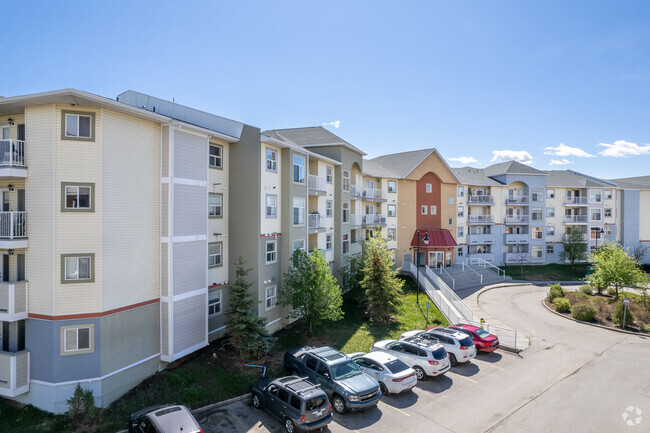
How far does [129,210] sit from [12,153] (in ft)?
15.3

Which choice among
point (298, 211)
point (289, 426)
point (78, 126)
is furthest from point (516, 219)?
point (78, 126)

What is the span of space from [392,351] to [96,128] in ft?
54.4

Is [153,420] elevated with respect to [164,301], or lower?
lower

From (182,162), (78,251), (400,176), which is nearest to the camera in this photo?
(78,251)

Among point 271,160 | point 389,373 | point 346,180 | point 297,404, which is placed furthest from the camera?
point 346,180

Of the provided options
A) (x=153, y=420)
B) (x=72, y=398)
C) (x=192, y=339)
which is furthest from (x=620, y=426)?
(x=72, y=398)

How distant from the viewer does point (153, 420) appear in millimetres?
10766

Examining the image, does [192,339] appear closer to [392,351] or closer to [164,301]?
[164,301]

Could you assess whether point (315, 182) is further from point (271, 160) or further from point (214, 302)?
point (214, 302)

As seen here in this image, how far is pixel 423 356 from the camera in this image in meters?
16.3

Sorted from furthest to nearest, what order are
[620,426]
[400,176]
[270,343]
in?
[400,176]
[270,343]
[620,426]

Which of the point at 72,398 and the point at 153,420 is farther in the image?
the point at 72,398

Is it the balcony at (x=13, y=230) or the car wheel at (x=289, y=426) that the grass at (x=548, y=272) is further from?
the balcony at (x=13, y=230)

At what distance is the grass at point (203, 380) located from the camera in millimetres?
13086
